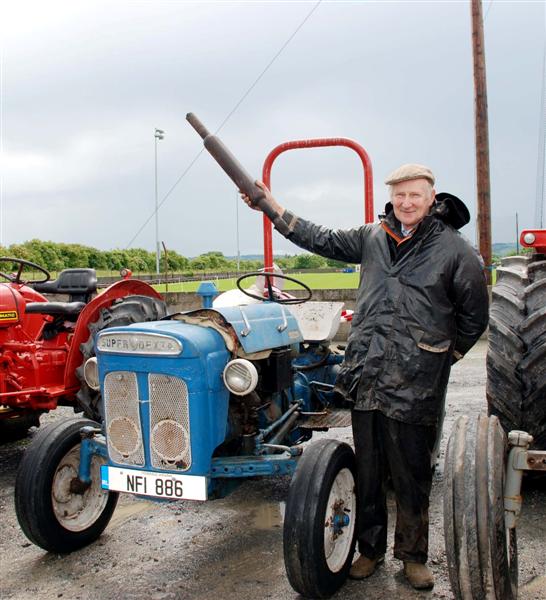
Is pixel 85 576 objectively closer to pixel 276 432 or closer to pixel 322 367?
pixel 276 432

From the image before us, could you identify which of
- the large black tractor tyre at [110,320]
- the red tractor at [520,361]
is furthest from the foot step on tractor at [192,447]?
the large black tractor tyre at [110,320]

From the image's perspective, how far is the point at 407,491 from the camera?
3090 mm

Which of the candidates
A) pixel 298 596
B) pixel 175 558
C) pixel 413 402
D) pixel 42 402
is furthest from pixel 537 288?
pixel 42 402

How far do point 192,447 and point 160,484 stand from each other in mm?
210

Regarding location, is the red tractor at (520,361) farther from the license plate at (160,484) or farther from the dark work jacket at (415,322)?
the license plate at (160,484)

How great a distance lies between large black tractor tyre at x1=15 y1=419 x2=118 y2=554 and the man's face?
6.21ft

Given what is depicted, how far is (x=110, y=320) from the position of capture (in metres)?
4.87

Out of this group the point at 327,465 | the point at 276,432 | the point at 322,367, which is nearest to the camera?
the point at 327,465

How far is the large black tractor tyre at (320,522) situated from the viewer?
2.83 metres

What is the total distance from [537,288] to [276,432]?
1.55 metres

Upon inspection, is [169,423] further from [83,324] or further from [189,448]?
[83,324]

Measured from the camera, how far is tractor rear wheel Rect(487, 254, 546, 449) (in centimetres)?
342

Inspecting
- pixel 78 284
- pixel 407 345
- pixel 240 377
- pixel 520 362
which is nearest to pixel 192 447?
pixel 240 377

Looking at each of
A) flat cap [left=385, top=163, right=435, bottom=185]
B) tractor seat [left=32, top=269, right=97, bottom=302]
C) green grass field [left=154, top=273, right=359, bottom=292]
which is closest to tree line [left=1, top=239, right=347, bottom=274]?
green grass field [left=154, top=273, right=359, bottom=292]
